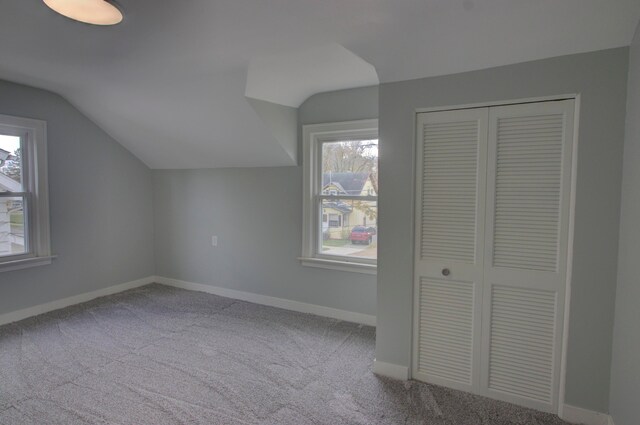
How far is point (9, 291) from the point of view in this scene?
11.7 ft

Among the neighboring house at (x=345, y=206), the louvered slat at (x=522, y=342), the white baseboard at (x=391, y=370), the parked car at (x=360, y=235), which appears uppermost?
the neighboring house at (x=345, y=206)

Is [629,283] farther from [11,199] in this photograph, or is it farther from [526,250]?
[11,199]

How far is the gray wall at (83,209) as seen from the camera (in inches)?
145

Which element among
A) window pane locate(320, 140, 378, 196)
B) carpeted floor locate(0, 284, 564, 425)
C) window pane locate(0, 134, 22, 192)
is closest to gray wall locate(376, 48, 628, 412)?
carpeted floor locate(0, 284, 564, 425)

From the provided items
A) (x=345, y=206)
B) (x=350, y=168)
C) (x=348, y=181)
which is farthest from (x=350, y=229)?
(x=350, y=168)

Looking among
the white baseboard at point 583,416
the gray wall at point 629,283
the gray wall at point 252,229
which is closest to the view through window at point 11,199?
the gray wall at point 252,229

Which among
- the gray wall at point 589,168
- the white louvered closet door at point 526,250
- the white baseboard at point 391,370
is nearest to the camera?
the gray wall at point 589,168

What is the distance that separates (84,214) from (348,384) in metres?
3.42

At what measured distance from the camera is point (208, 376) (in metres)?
2.62

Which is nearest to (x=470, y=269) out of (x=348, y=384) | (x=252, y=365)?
(x=348, y=384)

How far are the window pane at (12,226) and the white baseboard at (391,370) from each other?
3.55 metres

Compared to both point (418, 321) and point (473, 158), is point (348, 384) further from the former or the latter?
point (473, 158)

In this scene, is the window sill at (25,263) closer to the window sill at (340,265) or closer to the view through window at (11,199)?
the view through window at (11,199)

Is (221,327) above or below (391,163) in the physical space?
below
